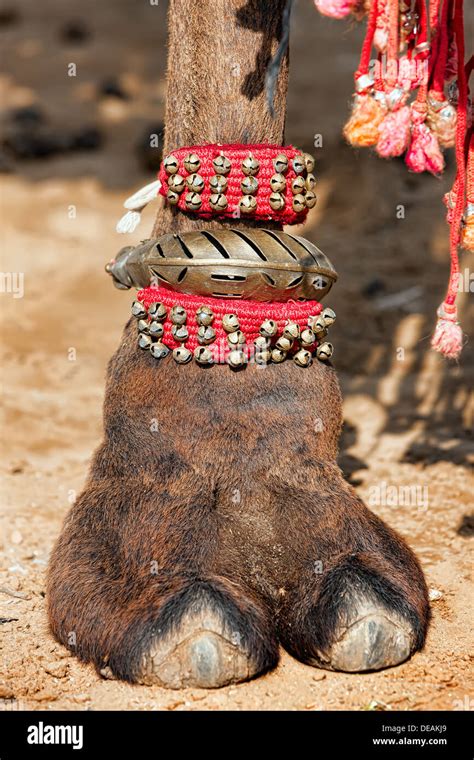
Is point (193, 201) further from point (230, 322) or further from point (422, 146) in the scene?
point (422, 146)

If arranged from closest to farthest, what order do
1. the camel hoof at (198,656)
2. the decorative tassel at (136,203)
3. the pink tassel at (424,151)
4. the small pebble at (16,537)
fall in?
the camel hoof at (198,656)
the pink tassel at (424,151)
the decorative tassel at (136,203)
the small pebble at (16,537)

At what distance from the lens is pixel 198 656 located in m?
1.97

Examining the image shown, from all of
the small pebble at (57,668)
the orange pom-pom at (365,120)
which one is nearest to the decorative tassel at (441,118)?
the orange pom-pom at (365,120)

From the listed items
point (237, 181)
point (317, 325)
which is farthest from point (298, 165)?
point (317, 325)

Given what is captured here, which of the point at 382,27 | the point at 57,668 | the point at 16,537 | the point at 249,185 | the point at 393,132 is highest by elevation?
the point at 382,27

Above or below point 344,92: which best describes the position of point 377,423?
below

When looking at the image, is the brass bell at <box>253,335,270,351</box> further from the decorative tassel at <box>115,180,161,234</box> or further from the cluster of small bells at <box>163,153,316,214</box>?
the decorative tassel at <box>115,180,161,234</box>

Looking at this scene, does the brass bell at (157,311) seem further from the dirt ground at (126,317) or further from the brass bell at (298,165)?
the dirt ground at (126,317)

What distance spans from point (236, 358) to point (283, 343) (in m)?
0.12

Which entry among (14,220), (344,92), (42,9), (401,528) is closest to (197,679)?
(401,528)

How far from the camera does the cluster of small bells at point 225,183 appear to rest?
230 cm

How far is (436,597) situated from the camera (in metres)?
2.54
